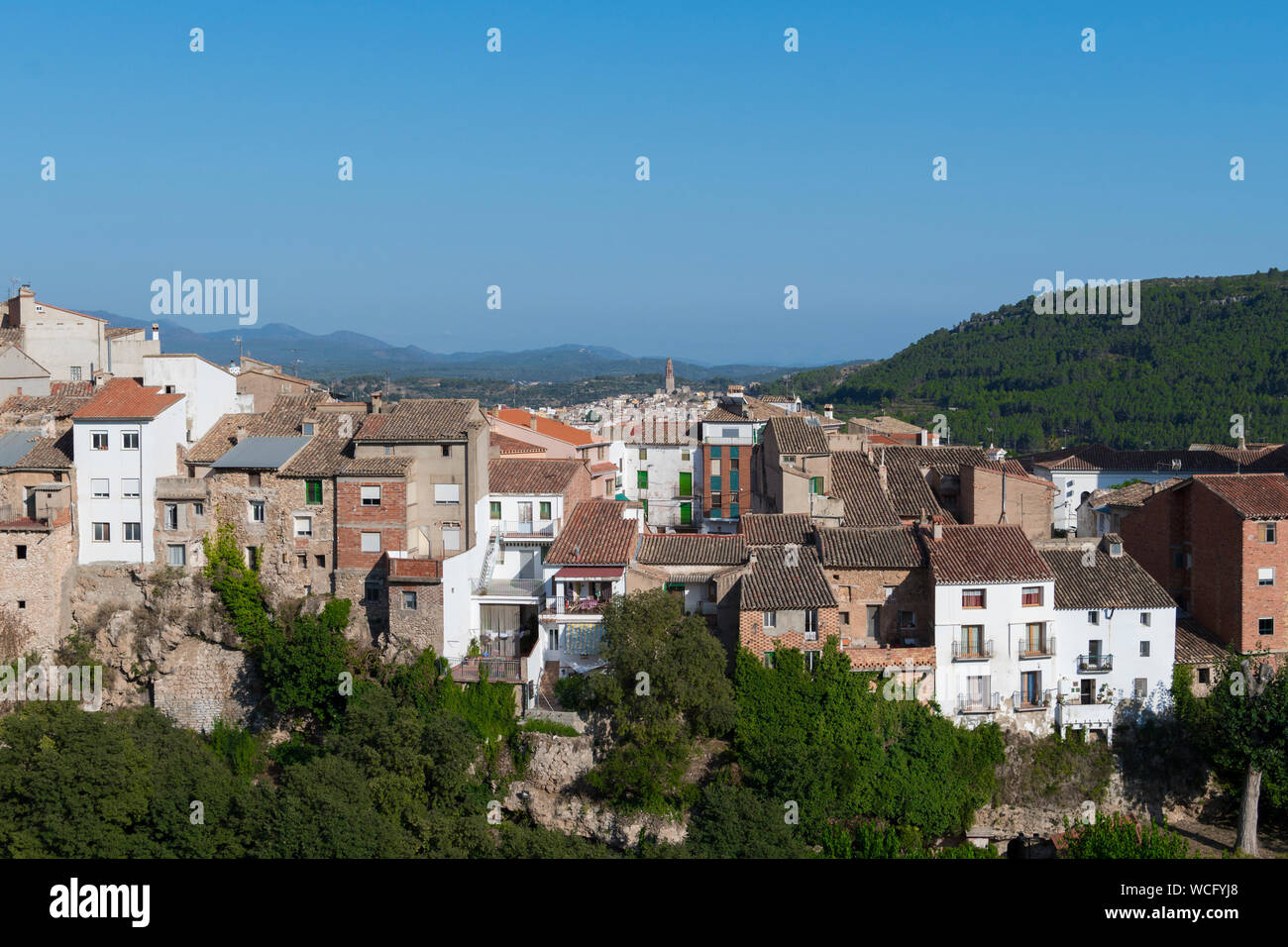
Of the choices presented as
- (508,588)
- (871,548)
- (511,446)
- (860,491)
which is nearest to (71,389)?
(511,446)

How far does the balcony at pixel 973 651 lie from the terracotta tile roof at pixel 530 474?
46.5 feet

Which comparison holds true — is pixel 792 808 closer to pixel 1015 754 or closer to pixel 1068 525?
pixel 1015 754

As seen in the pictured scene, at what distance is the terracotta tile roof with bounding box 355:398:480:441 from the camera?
38750 mm

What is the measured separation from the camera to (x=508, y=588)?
37.7 m

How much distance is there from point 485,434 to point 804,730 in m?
15.6

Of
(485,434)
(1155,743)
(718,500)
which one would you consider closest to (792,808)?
(1155,743)

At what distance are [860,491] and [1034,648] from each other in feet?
33.2

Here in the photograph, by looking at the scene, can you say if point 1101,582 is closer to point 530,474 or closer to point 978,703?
point 978,703

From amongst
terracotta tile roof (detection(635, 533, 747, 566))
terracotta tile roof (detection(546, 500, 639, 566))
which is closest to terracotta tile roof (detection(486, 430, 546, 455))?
terracotta tile roof (detection(546, 500, 639, 566))

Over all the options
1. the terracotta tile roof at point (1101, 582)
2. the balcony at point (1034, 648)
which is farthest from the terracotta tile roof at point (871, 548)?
the terracotta tile roof at point (1101, 582)

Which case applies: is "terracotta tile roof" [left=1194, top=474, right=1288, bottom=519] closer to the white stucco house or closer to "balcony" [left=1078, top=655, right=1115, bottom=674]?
"balcony" [left=1078, top=655, right=1115, bottom=674]

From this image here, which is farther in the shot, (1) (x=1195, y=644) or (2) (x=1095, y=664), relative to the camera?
(1) (x=1195, y=644)

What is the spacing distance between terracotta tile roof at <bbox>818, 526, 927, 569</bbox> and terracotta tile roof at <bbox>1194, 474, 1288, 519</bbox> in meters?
10.3
